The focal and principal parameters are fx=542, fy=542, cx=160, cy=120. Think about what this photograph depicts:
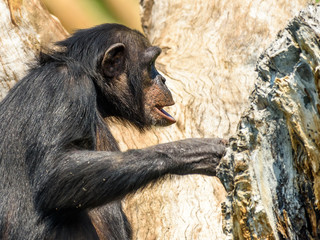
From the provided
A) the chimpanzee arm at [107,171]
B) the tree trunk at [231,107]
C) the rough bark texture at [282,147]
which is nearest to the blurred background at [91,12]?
the tree trunk at [231,107]

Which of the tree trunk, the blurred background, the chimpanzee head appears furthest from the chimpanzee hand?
the blurred background

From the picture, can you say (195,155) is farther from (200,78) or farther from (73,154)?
(200,78)

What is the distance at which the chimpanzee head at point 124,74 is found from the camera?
508 centimetres

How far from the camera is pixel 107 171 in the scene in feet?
13.6

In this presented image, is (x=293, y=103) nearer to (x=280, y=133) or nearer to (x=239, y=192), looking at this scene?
(x=280, y=133)

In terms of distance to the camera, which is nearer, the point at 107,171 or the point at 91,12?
the point at 107,171

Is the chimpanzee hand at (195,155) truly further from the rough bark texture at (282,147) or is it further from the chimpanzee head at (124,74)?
the chimpanzee head at (124,74)

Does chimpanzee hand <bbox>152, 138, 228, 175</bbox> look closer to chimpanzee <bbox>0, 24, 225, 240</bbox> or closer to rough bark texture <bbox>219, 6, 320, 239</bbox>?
chimpanzee <bbox>0, 24, 225, 240</bbox>

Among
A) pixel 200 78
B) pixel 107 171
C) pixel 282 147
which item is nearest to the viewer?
pixel 282 147

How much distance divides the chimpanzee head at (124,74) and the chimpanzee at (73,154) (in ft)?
0.04

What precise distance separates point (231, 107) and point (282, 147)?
3303mm

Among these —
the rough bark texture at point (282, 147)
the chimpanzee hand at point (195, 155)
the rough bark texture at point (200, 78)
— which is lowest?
the rough bark texture at point (200, 78)

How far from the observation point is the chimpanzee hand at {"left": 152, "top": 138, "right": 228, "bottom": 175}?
4219 mm

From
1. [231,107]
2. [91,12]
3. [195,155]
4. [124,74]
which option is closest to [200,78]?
[231,107]
